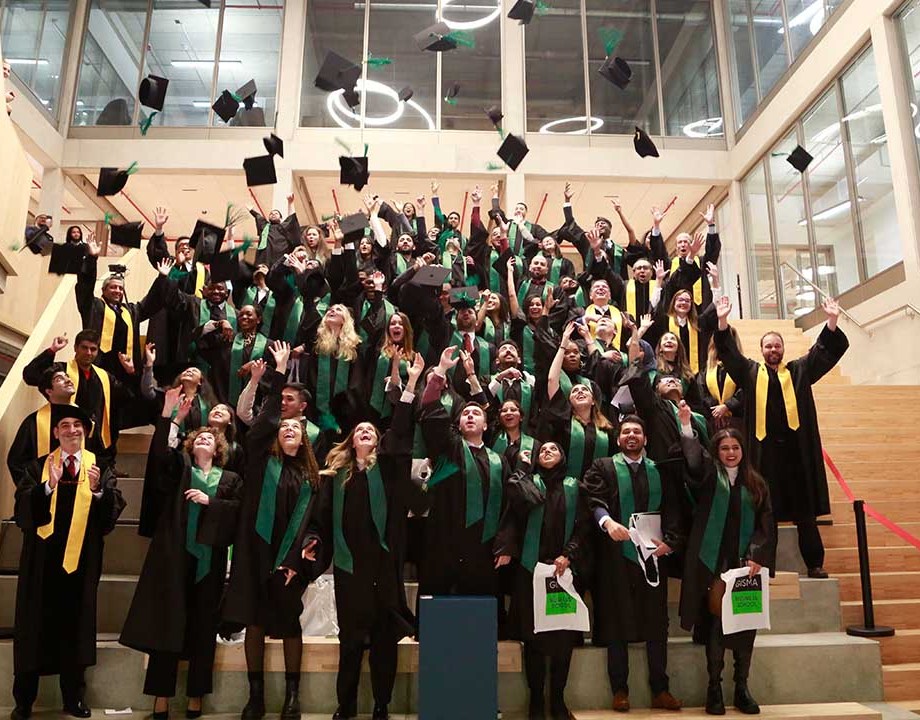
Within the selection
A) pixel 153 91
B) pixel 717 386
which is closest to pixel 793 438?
pixel 717 386

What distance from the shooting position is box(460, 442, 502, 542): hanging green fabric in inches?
150

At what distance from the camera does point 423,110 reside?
39.6 feet

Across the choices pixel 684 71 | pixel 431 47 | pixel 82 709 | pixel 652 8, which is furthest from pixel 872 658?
pixel 652 8

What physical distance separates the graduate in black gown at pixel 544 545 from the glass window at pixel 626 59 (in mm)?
9438

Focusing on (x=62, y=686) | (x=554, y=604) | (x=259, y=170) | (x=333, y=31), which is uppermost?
(x=333, y=31)

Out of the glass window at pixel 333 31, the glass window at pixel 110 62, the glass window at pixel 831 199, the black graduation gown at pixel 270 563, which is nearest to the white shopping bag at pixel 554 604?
the black graduation gown at pixel 270 563

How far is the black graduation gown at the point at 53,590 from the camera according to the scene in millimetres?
3488

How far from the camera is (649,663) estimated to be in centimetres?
368

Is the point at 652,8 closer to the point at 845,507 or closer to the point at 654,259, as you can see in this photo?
the point at 654,259

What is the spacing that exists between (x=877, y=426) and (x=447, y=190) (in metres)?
7.68

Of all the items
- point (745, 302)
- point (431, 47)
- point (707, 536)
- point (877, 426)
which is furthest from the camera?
point (745, 302)

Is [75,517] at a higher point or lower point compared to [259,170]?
lower

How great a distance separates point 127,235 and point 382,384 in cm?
223

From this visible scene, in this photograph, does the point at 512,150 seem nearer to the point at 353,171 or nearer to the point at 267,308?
the point at 353,171
